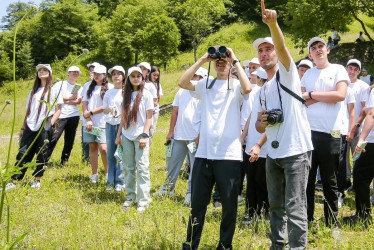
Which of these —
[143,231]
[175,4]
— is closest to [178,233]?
[143,231]

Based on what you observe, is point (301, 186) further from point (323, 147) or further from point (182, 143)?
point (182, 143)

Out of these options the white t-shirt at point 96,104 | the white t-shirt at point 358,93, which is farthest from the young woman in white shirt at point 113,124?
the white t-shirt at point 358,93

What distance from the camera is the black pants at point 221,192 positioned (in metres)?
3.43

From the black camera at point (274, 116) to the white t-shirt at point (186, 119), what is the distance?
2.72 metres

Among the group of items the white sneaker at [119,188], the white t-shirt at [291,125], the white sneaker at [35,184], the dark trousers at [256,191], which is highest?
the white t-shirt at [291,125]

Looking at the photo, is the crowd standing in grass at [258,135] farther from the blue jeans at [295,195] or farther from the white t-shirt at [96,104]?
the white t-shirt at [96,104]

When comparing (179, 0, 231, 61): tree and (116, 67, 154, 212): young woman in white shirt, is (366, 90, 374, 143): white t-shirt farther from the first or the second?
(179, 0, 231, 61): tree

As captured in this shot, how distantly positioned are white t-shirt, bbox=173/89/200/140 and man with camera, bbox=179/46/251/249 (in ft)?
7.13

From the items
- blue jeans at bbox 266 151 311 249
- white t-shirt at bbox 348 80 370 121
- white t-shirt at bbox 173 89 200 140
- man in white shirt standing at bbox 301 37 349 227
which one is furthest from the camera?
white t-shirt at bbox 348 80 370 121

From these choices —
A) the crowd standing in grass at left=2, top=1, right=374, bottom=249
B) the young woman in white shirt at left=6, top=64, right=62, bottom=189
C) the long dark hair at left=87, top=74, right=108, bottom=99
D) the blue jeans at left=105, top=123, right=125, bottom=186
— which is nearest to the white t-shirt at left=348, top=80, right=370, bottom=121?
the crowd standing in grass at left=2, top=1, right=374, bottom=249

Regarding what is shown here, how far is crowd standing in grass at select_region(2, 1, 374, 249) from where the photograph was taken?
10.3ft

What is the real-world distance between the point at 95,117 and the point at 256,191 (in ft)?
10.8

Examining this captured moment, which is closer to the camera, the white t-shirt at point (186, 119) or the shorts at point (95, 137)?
the white t-shirt at point (186, 119)

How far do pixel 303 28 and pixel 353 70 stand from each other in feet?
62.9
